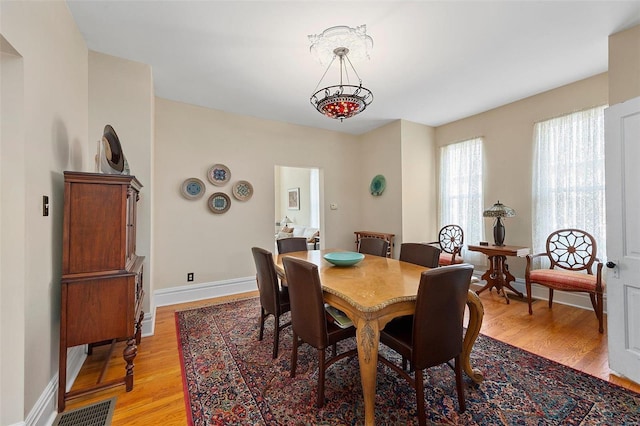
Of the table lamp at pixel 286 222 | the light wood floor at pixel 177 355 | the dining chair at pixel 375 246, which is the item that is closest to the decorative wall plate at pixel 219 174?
the light wood floor at pixel 177 355

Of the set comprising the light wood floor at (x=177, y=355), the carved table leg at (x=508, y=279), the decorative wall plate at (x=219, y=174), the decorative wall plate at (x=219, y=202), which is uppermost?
the decorative wall plate at (x=219, y=174)

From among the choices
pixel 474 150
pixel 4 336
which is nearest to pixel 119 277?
pixel 4 336

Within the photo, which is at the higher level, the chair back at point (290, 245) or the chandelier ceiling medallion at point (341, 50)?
the chandelier ceiling medallion at point (341, 50)

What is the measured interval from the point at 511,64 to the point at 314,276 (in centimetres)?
305

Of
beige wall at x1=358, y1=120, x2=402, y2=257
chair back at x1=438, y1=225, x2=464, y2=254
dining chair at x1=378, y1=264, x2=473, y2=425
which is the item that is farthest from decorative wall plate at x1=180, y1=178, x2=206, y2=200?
chair back at x1=438, y1=225, x2=464, y2=254

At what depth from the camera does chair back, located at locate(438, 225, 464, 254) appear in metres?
4.34

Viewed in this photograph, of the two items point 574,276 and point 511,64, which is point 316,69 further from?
point 574,276

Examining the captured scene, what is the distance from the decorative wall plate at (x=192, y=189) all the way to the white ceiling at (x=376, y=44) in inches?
44.0

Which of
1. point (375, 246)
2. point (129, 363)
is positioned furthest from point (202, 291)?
point (375, 246)

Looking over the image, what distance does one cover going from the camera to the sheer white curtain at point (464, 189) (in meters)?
4.22

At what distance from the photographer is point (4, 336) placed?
1327 mm

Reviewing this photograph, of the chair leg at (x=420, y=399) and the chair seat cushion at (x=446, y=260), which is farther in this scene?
the chair seat cushion at (x=446, y=260)

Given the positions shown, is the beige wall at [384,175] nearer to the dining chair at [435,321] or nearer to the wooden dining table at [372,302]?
the wooden dining table at [372,302]

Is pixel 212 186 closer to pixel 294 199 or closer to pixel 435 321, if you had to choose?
pixel 435 321
